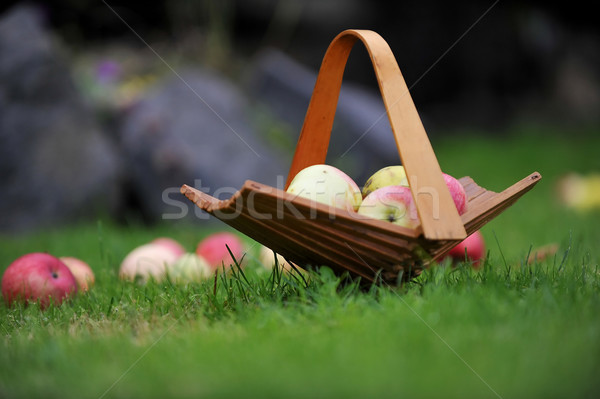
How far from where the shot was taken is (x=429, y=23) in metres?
7.78

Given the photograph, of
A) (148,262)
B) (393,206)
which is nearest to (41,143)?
(148,262)

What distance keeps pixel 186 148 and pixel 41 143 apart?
1069mm

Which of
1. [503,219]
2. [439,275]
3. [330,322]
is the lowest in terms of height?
[330,322]

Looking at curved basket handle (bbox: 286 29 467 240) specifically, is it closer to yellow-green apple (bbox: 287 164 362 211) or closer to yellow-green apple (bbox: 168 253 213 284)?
yellow-green apple (bbox: 287 164 362 211)

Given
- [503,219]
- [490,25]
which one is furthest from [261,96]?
[490,25]

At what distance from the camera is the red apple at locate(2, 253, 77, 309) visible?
2.18 metres

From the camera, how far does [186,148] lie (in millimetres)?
4570

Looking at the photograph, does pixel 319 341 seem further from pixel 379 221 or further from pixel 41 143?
pixel 41 143

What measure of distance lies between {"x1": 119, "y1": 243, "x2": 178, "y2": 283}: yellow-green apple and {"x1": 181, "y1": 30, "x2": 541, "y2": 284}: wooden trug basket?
989mm

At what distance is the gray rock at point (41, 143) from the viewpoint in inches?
166

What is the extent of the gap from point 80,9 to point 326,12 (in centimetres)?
333

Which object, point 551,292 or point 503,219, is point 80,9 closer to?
point 503,219

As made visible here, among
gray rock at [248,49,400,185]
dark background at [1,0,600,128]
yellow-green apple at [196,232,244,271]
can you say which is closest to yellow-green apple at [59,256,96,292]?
yellow-green apple at [196,232,244,271]

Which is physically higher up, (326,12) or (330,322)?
(326,12)
